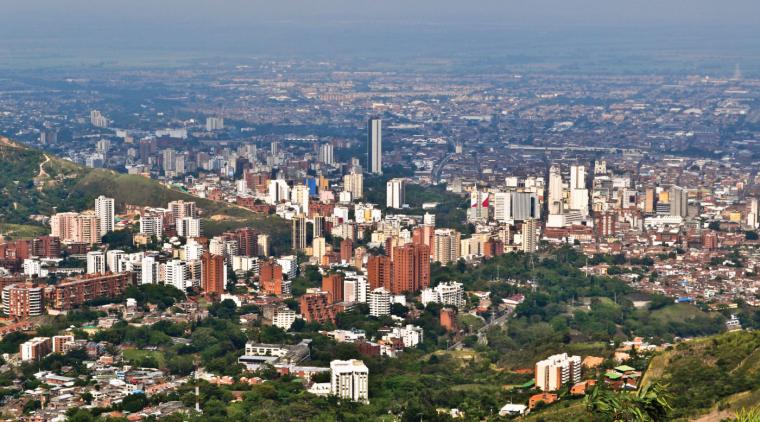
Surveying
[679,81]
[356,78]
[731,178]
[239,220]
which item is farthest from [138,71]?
[239,220]

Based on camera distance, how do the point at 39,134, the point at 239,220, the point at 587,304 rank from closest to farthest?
the point at 587,304
the point at 239,220
the point at 39,134

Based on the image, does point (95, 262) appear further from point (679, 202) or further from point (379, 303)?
point (679, 202)

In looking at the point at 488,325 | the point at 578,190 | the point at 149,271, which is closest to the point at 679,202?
the point at 578,190

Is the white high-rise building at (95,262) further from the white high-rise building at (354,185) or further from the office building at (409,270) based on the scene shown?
the white high-rise building at (354,185)

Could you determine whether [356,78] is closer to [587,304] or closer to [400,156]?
[400,156]

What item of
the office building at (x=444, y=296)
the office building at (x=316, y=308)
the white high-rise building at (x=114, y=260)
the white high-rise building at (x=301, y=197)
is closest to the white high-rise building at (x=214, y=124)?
the white high-rise building at (x=301, y=197)
